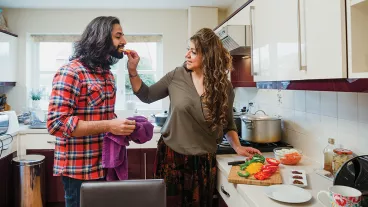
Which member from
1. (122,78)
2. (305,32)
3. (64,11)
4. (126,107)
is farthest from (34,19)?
(305,32)

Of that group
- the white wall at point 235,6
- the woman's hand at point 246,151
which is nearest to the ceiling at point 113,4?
the white wall at point 235,6

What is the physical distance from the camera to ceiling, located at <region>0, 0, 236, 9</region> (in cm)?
331

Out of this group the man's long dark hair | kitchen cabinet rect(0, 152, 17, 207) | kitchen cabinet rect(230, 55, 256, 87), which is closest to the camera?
the man's long dark hair

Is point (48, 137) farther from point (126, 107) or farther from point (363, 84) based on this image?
point (363, 84)

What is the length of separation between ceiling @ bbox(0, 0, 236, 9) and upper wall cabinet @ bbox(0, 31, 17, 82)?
0.42 meters

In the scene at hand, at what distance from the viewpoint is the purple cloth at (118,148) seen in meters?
1.28

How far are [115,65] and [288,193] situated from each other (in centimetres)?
306

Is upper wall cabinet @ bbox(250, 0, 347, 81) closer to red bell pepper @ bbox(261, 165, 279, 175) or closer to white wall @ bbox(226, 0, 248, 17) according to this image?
red bell pepper @ bbox(261, 165, 279, 175)

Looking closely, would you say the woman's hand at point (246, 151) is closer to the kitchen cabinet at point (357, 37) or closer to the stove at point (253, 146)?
the stove at point (253, 146)

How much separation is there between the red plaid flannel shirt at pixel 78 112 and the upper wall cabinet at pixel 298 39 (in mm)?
880

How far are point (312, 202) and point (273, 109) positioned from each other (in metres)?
1.27

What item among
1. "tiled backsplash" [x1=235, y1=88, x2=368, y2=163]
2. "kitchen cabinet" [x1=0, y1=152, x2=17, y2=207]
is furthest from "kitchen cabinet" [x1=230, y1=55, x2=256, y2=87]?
"kitchen cabinet" [x1=0, y1=152, x2=17, y2=207]

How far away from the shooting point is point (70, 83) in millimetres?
1182

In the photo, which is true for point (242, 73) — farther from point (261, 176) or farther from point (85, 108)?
point (85, 108)
